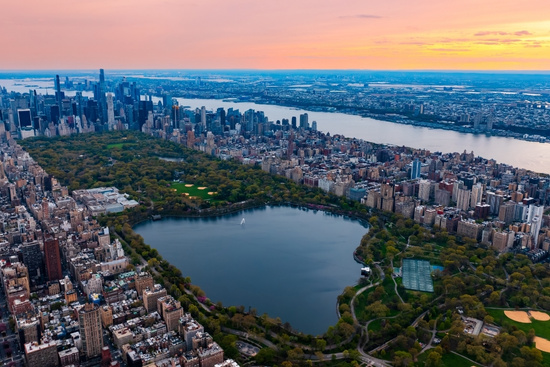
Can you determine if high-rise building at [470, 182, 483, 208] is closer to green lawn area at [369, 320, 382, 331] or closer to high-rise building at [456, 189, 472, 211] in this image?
high-rise building at [456, 189, 472, 211]

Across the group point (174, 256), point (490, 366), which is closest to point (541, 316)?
point (490, 366)

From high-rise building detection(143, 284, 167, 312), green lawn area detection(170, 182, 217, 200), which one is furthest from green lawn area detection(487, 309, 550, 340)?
green lawn area detection(170, 182, 217, 200)

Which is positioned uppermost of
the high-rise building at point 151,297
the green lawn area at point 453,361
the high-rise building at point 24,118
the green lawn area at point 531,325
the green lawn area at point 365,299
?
the high-rise building at point 24,118

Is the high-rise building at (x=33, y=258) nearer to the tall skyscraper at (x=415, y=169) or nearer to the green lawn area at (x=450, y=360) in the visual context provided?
the green lawn area at (x=450, y=360)

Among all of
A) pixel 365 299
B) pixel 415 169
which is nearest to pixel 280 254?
pixel 365 299

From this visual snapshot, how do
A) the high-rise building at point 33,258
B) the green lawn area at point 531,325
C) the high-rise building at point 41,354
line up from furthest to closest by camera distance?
the high-rise building at point 33,258 < the green lawn area at point 531,325 < the high-rise building at point 41,354

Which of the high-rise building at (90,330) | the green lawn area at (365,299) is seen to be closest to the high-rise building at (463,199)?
the green lawn area at (365,299)
